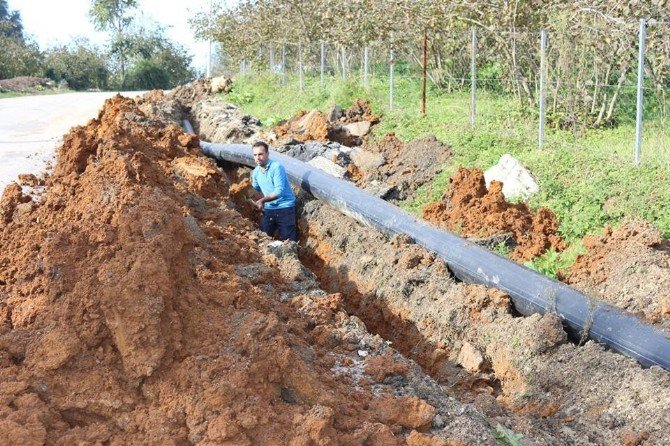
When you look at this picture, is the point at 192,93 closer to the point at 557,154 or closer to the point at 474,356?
the point at 557,154

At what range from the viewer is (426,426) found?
3316 mm

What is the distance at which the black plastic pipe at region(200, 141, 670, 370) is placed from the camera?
4441 millimetres

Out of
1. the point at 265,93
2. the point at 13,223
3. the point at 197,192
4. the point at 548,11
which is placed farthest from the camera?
the point at 265,93

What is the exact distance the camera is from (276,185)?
8242 millimetres

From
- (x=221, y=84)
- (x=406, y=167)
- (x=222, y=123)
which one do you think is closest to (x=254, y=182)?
(x=406, y=167)

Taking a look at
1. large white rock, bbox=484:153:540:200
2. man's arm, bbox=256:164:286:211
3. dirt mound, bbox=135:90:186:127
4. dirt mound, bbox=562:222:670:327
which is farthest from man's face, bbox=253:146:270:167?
dirt mound, bbox=135:90:186:127

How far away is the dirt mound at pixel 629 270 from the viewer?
5.30m

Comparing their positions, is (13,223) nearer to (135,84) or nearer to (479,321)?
(479,321)

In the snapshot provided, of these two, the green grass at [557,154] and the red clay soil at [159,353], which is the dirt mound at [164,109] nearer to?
the green grass at [557,154]

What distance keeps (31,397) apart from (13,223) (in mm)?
2944

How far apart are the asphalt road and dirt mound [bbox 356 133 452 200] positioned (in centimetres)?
464

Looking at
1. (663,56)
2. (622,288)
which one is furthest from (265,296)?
(663,56)

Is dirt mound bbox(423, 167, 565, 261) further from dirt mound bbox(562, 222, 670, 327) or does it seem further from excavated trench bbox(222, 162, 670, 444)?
excavated trench bbox(222, 162, 670, 444)

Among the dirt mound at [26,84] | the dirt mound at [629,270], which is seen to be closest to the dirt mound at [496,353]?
the dirt mound at [629,270]
